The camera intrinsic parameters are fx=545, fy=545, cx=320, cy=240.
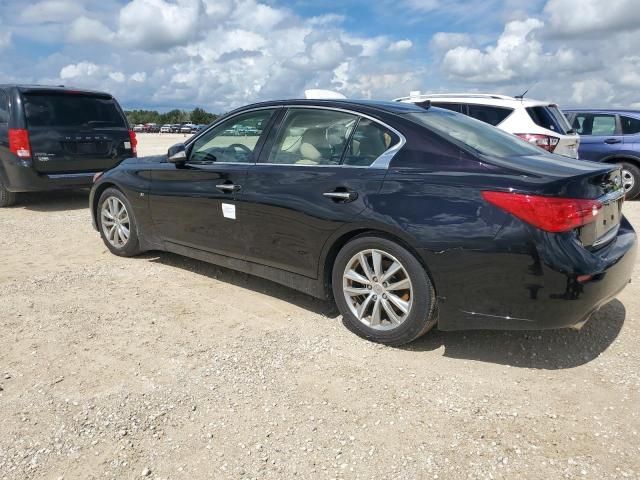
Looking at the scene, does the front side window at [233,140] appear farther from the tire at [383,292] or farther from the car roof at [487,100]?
the car roof at [487,100]

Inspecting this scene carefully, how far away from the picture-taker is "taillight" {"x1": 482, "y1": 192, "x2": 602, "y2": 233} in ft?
9.50

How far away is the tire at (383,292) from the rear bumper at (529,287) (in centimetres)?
14

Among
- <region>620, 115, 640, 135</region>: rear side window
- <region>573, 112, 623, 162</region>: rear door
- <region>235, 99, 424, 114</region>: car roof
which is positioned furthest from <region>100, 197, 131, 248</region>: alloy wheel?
<region>620, 115, 640, 135</region>: rear side window

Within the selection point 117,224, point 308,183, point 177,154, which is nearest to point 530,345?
point 308,183

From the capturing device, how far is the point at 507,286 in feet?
9.87

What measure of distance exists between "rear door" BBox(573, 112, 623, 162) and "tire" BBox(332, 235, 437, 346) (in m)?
8.12

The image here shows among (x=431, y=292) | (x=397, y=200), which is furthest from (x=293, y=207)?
(x=431, y=292)

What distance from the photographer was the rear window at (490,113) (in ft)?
26.7

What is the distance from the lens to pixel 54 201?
9336mm

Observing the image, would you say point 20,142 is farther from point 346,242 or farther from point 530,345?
point 530,345

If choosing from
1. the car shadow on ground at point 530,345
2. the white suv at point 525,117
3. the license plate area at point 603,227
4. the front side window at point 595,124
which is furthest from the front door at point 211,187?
the front side window at point 595,124

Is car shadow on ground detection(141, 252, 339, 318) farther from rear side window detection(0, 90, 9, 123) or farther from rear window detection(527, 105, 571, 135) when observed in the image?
rear window detection(527, 105, 571, 135)

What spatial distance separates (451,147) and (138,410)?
7.63 feet

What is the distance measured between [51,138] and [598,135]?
369 inches
